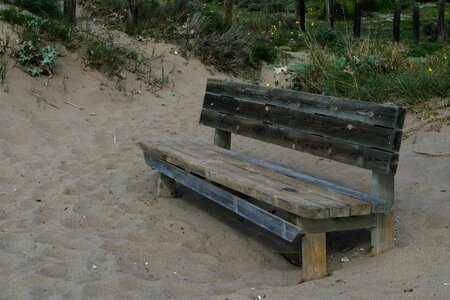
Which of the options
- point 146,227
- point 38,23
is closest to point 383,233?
point 146,227

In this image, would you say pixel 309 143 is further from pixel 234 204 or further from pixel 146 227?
pixel 146 227

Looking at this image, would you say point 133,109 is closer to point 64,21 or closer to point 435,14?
point 64,21

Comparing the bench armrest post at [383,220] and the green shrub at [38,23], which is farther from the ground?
the green shrub at [38,23]

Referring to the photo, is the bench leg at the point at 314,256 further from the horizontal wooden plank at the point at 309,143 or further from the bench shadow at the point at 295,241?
the horizontal wooden plank at the point at 309,143

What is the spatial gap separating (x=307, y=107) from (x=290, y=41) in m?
8.69

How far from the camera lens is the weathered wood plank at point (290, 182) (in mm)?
3926

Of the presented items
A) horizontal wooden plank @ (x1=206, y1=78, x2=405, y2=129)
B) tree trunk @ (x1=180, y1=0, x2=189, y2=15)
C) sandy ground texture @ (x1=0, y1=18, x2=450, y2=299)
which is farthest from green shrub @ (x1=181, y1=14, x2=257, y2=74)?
horizontal wooden plank @ (x1=206, y1=78, x2=405, y2=129)

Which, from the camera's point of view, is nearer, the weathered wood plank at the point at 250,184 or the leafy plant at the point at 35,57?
the weathered wood plank at the point at 250,184

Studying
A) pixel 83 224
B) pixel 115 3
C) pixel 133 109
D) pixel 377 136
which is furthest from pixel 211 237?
pixel 115 3

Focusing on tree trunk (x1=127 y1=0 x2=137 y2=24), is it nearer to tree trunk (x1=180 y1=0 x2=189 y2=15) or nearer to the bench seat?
tree trunk (x1=180 y1=0 x2=189 y2=15)

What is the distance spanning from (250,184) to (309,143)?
2.01 feet

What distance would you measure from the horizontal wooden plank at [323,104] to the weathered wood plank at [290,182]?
455 millimetres

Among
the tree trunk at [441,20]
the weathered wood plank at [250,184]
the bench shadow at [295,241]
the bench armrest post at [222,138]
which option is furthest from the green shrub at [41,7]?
the tree trunk at [441,20]

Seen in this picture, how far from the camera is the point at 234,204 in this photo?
4.53 meters
